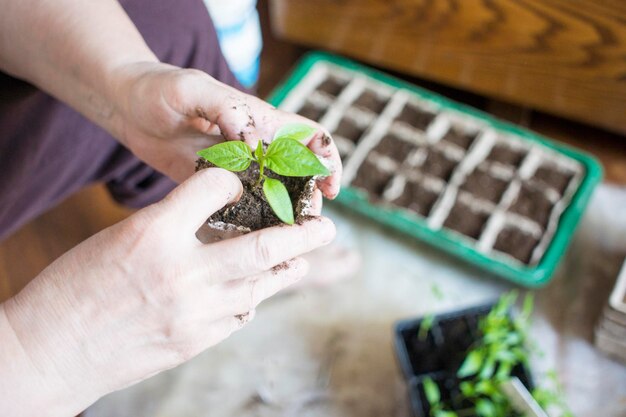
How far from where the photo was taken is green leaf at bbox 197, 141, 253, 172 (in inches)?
25.1

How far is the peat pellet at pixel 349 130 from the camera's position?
147 cm

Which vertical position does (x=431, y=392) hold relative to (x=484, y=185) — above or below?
below

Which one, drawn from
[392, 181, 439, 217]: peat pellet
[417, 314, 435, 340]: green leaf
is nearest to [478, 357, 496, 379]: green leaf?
[417, 314, 435, 340]: green leaf

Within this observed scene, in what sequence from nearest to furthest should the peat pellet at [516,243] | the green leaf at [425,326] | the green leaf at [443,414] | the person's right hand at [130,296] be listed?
the person's right hand at [130,296] → the green leaf at [443,414] → the green leaf at [425,326] → the peat pellet at [516,243]

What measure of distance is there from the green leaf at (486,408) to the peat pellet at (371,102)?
0.75 metres

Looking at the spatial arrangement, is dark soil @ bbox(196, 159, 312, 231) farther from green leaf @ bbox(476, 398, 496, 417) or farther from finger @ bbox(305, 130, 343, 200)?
green leaf @ bbox(476, 398, 496, 417)

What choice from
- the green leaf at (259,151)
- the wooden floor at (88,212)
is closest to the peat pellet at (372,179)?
the wooden floor at (88,212)

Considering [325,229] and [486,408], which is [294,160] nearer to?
[325,229]

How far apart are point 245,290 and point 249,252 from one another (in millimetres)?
61

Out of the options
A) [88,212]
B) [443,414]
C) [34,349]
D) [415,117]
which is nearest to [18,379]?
[34,349]

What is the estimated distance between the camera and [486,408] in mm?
1018

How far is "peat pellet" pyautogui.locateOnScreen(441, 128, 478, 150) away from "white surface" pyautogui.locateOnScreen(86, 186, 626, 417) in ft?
0.85

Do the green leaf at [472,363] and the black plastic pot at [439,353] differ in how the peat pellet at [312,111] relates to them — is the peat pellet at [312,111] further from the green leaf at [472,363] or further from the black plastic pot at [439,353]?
the green leaf at [472,363]

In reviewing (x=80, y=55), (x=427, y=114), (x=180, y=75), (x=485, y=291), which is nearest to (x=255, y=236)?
(x=180, y=75)
